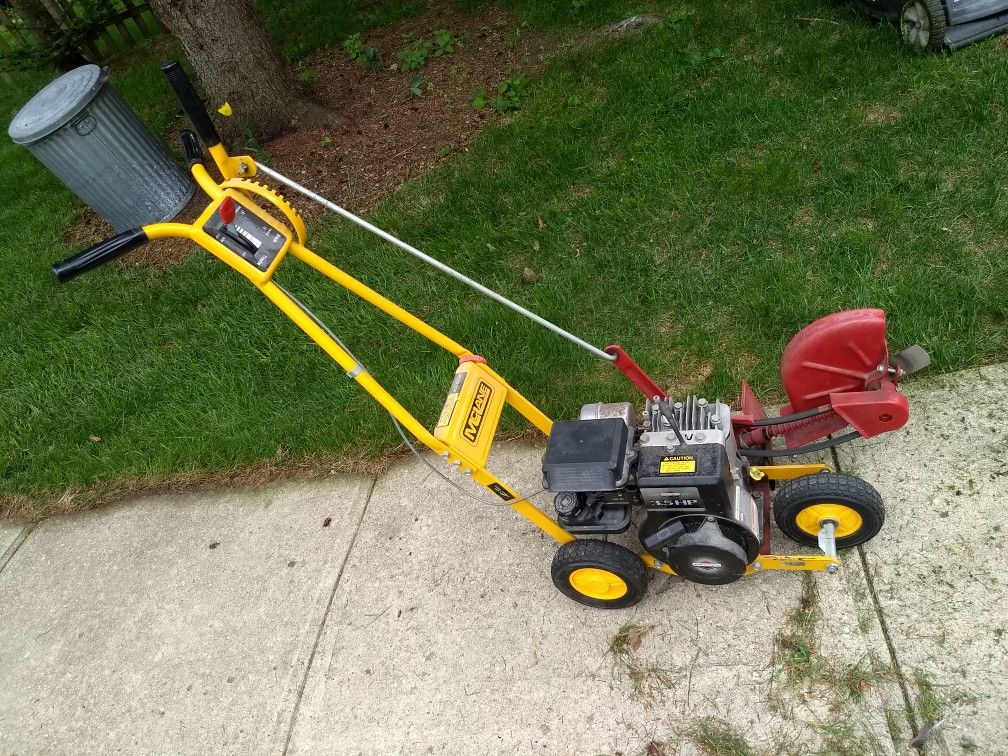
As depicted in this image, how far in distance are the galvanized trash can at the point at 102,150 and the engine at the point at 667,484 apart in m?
3.99

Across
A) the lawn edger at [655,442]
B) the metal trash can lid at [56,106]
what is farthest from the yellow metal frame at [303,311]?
the metal trash can lid at [56,106]

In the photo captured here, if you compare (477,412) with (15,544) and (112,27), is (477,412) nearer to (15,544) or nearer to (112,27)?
(15,544)

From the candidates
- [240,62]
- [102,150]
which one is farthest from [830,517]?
[102,150]

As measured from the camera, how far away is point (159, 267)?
505cm

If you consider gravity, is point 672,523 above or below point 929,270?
above

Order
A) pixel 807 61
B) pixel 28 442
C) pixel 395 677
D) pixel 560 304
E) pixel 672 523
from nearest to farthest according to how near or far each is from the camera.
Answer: pixel 672 523
pixel 395 677
pixel 560 304
pixel 28 442
pixel 807 61

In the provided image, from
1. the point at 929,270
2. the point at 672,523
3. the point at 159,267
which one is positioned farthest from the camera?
the point at 159,267

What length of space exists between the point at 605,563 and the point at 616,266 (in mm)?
1867

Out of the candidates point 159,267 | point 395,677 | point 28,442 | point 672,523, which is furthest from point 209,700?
point 159,267

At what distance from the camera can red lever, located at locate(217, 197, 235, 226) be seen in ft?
7.05

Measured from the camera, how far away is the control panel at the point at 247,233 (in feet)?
7.18

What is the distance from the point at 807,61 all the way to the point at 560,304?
236 cm

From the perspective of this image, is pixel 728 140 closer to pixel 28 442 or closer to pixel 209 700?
pixel 209 700

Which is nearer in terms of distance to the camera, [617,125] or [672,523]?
[672,523]
